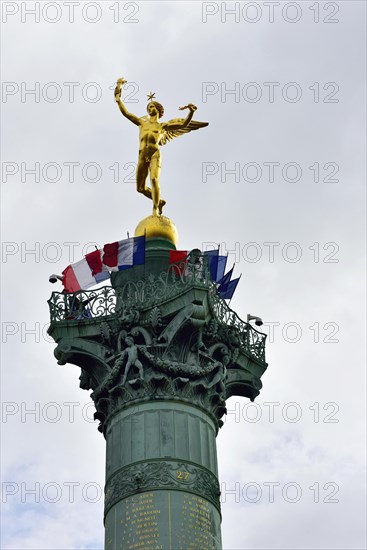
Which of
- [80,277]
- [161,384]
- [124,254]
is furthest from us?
[80,277]

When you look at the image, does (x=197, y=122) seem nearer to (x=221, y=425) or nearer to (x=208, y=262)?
(x=208, y=262)

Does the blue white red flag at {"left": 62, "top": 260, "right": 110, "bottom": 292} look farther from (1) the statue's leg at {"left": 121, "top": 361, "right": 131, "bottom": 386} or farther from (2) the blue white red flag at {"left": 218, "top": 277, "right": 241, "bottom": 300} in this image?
(1) the statue's leg at {"left": 121, "top": 361, "right": 131, "bottom": 386}

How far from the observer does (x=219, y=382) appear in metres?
48.2

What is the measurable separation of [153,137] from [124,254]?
6.05 m

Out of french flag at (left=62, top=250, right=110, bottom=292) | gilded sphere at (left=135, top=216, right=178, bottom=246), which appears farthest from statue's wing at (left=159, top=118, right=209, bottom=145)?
french flag at (left=62, top=250, right=110, bottom=292)

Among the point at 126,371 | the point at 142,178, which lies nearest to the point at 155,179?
the point at 142,178

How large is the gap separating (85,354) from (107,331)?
3.80 ft

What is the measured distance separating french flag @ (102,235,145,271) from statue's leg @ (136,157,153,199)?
420 centimetres

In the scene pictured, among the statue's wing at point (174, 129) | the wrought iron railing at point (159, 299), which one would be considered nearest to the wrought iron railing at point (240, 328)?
the wrought iron railing at point (159, 299)

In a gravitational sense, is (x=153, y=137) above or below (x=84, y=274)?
above

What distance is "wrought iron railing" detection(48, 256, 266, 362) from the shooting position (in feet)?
161

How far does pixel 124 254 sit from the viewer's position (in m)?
51.7

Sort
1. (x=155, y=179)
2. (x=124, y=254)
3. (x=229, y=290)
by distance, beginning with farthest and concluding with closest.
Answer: (x=155, y=179) → (x=229, y=290) → (x=124, y=254)

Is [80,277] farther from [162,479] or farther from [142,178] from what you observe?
[162,479]
